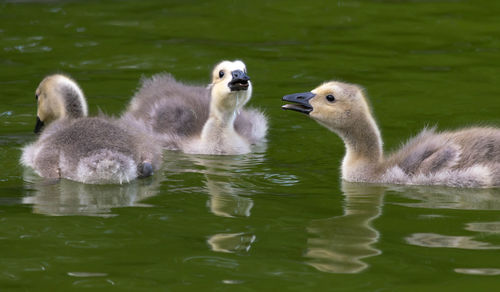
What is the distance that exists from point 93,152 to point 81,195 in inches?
15.9

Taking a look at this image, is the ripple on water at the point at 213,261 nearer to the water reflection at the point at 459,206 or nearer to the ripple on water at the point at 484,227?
the water reflection at the point at 459,206

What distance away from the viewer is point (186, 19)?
14.9 m

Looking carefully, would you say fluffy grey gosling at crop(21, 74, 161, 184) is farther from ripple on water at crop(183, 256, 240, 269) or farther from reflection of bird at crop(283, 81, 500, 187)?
ripple on water at crop(183, 256, 240, 269)

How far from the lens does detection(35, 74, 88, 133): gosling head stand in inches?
372

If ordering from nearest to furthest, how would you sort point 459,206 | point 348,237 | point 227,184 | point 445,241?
point 445,241
point 348,237
point 459,206
point 227,184

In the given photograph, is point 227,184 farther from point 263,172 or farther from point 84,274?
point 84,274

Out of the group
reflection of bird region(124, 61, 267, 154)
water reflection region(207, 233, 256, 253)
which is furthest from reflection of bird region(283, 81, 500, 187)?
water reflection region(207, 233, 256, 253)

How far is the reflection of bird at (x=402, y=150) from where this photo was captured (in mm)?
7953

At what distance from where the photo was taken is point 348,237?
6.71 metres

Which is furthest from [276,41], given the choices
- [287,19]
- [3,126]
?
[3,126]

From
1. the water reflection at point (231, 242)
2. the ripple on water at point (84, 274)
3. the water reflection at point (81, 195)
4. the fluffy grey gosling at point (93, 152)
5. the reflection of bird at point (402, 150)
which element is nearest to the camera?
the ripple on water at point (84, 274)

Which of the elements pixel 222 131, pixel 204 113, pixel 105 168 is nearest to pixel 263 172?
pixel 222 131

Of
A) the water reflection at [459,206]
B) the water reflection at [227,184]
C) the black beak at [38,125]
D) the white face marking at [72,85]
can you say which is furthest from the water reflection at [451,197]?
the black beak at [38,125]

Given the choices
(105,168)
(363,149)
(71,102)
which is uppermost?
(71,102)
